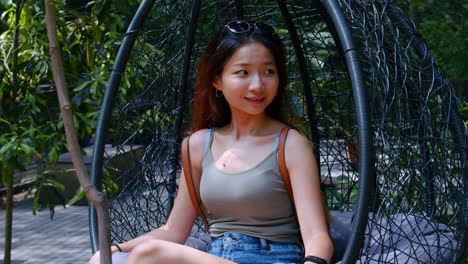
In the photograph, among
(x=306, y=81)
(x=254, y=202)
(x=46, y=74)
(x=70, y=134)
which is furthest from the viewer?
(x=46, y=74)

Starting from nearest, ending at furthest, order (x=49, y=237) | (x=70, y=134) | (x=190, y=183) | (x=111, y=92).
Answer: (x=70, y=134), (x=190, y=183), (x=111, y=92), (x=49, y=237)

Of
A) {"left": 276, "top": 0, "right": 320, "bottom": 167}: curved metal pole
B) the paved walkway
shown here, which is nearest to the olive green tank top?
{"left": 276, "top": 0, "right": 320, "bottom": 167}: curved metal pole

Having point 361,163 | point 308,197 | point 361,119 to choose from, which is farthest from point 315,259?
point 361,119

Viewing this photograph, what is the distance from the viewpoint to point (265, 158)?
8.67ft

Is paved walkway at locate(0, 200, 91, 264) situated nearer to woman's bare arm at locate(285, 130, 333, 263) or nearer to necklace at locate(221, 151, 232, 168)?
necklace at locate(221, 151, 232, 168)

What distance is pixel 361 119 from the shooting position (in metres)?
2.35

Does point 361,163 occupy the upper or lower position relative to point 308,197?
upper

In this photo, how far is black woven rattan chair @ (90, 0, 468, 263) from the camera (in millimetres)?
2465

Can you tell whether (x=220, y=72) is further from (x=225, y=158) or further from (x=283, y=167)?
(x=283, y=167)

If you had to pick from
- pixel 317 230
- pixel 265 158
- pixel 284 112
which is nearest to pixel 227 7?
pixel 284 112

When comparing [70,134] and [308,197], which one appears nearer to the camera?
[70,134]

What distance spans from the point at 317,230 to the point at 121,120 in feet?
4.63

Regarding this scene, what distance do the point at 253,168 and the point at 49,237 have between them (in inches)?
172

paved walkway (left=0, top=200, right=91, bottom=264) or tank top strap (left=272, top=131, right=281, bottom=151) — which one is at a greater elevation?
tank top strap (left=272, top=131, right=281, bottom=151)
